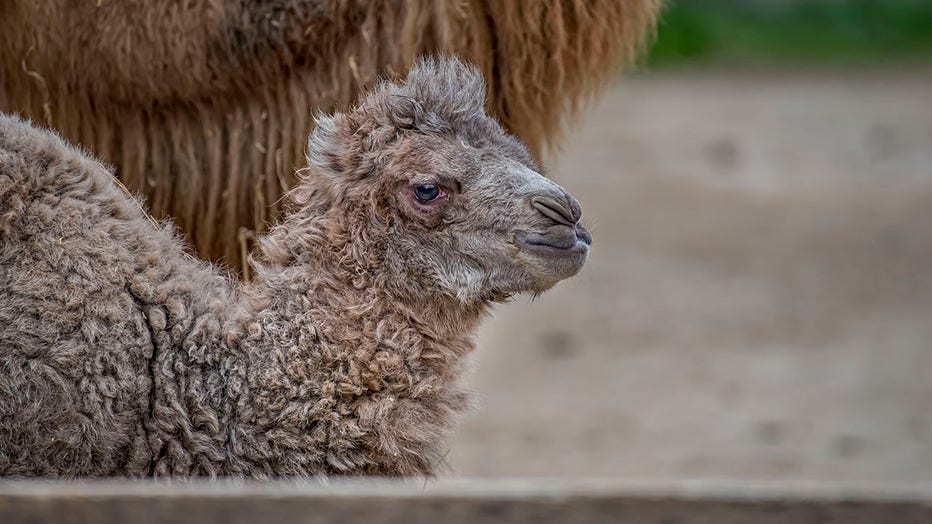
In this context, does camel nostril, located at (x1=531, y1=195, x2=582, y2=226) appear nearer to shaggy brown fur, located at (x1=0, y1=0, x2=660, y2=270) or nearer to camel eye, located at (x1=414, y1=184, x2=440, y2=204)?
camel eye, located at (x1=414, y1=184, x2=440, y2=204)

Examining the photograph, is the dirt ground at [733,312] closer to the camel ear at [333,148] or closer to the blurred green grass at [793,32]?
the camel ear at [333,148]

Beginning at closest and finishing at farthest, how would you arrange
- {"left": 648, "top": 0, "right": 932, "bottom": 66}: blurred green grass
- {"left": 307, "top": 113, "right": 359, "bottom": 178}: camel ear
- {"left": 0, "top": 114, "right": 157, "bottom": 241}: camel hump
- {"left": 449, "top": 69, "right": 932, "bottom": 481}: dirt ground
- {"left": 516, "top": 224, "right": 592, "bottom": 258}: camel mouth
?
{"left": 0, "top": 114, "right": 157, "bottom": 241}: camel hump, {"left": 516, "top": 224, "right": 592, "bottom": 258}: camel mouth, {"left": 307, "top": 113, "right": 359, "bottom": 178}: camel ear, {"left": 449, "top": 69, "right": 932, "bottom": 481}: dirt ground, {"left": 648, "top": 0, "right": 932, "bottom": 66}: blurred green grass

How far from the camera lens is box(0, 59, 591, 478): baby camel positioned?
10.6 feet

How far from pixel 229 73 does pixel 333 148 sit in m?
0.79

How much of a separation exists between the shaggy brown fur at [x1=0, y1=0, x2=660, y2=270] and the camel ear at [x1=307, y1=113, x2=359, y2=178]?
585 millimetres

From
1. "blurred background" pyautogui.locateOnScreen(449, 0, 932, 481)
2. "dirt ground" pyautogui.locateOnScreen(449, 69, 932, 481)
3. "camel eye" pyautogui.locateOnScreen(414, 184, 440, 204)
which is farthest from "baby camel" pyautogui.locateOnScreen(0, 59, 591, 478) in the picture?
"dirt ground" pyautogui.locateOnScreen(449, 69, 932, 481)

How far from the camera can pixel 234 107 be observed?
4.40 metres

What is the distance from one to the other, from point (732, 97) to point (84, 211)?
41.3 feet

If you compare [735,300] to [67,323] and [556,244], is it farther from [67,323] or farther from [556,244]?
[67,323]

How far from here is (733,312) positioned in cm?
967

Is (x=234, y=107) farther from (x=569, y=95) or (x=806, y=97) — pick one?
(x=806, y=97)

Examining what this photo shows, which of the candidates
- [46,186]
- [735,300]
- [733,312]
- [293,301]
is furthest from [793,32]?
[46,186]

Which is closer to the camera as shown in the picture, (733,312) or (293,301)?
(293,301)

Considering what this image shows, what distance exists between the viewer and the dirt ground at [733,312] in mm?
7664
